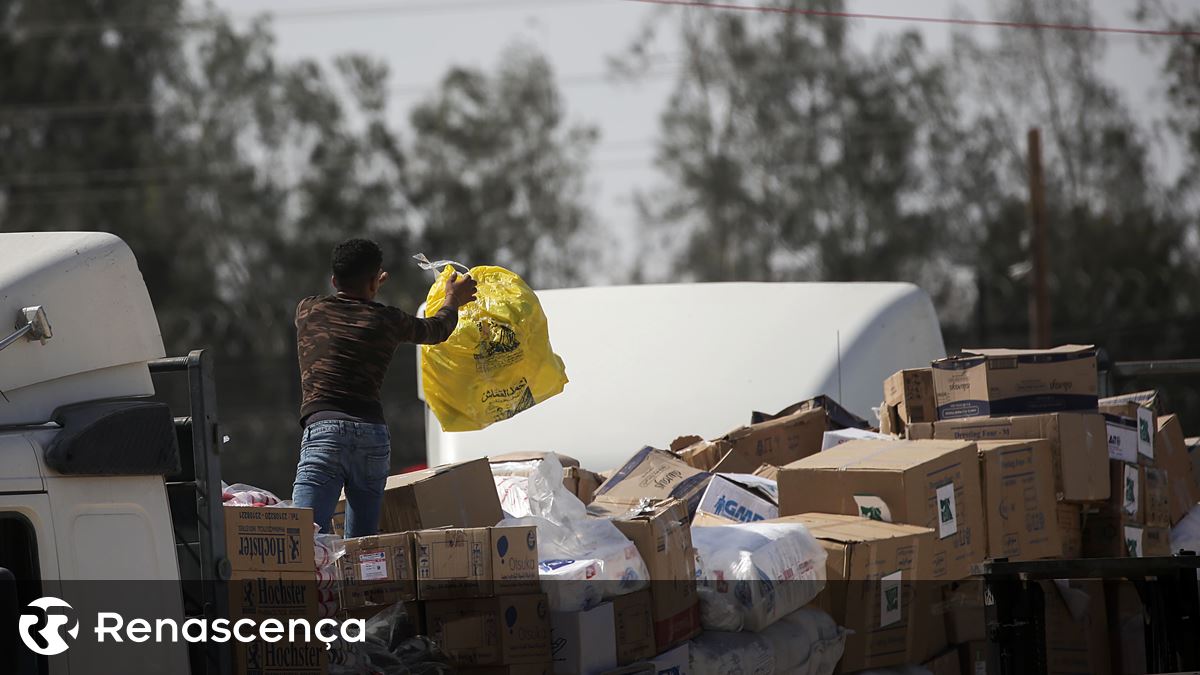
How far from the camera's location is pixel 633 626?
15.3ft

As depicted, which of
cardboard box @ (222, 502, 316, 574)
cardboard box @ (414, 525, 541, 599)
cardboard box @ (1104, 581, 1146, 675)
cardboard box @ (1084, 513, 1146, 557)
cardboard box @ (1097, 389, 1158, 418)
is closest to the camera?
cardboard box @ (222, 502, 316, 574)

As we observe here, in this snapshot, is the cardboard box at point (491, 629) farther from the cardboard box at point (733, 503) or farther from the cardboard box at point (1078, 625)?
the cardboard box at point (1078, 625)

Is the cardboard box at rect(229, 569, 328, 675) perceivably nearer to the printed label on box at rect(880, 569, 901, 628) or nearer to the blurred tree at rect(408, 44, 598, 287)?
the printed label on box at rect(880, 569, 901, 628)

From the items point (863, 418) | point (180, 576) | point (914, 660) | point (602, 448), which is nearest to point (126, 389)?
point (180, 576)

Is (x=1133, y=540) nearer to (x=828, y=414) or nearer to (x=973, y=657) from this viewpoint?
(x=973, y=657)

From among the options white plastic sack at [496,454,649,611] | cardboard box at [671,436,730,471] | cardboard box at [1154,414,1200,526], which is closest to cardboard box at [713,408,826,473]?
cardboard box at [671,436,730,471]

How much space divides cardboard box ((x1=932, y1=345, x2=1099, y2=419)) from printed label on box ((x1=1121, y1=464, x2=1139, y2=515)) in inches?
11.9

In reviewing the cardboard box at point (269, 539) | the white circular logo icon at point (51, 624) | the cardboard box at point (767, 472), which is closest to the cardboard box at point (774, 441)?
the cardboard box at point (767, 472)

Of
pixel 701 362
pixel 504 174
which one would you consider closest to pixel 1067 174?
pixel 504 174

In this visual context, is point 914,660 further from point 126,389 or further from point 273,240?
point 273,240

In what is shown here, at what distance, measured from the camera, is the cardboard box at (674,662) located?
4.69 metres

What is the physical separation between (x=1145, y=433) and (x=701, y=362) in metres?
2.13

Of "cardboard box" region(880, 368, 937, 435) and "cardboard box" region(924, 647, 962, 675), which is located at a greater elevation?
"cardboard box" region(880, 368, 937, 435)

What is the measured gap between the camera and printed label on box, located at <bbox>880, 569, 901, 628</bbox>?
17.4 feet
